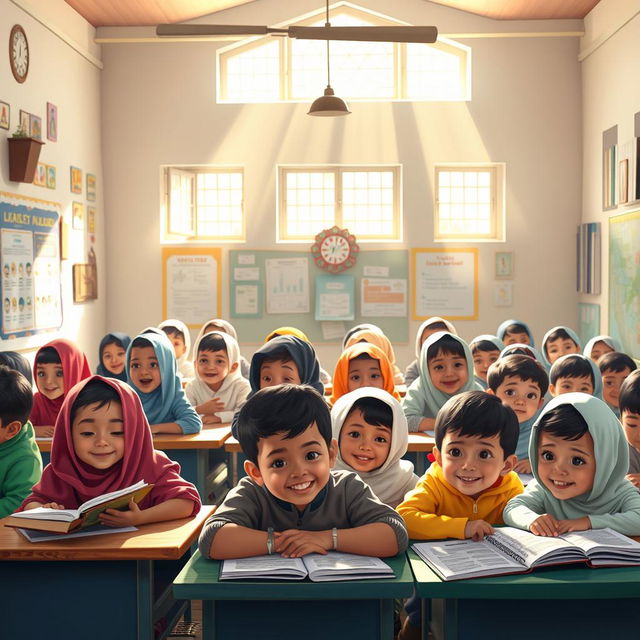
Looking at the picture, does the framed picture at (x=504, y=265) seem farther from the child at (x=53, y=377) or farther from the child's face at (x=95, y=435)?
the child's face at (x=95, y=435)

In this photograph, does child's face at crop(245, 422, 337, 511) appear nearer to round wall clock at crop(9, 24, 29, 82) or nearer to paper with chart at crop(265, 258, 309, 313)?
round wall clock at crop(9, 24, 29, 82)

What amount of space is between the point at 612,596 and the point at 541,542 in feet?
0.76

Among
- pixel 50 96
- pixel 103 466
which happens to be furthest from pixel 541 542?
pixel 50 96

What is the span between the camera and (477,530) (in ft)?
6.81

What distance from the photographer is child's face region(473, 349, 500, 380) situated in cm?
551

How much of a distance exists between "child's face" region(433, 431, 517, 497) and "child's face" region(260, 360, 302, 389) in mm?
1430

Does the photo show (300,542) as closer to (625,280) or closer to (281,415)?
(281,415)

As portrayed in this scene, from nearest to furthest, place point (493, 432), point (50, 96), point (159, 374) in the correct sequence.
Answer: point (493, 432)
point (159, 374)
point (50, 96)

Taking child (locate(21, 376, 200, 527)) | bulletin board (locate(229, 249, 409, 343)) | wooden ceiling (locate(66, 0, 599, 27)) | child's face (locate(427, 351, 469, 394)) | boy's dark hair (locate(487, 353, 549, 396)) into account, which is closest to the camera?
child (locate(21, 376, 200, 527))

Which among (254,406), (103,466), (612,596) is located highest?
(254,406)

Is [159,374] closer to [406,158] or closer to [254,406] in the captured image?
[254,406]

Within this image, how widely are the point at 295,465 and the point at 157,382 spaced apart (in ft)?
8.18

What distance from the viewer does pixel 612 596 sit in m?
1.78

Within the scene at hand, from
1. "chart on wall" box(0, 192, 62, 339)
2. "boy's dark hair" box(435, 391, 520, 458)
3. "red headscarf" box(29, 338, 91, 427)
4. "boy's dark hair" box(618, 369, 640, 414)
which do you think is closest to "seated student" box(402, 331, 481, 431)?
"boy's dark hair" box(618, 369, 640, 414)
